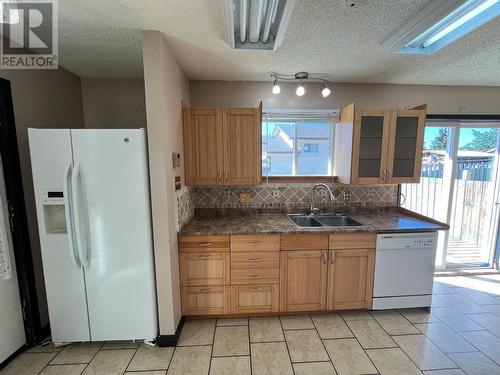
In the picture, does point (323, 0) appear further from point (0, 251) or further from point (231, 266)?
point (0, 251)

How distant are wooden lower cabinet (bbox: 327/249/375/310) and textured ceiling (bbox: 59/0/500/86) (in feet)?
6.10

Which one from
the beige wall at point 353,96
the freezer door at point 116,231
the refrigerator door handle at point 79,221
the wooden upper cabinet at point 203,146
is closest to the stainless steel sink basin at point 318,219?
the wooden upper cabinet at point 203,146

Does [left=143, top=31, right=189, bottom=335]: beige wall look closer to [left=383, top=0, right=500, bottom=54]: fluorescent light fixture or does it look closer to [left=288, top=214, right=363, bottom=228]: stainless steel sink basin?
[left=288, top=214, right=363, bottom=228]: stainless steel sink basin

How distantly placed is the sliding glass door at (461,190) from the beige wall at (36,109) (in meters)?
4.01

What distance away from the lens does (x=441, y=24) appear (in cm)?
153

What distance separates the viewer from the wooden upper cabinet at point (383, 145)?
7.84 ft

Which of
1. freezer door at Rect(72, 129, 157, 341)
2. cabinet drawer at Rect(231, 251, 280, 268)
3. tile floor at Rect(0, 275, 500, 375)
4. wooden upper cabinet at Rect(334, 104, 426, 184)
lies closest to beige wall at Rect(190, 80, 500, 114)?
wooden upper cabinet at Rect(334, 104, 426, 184)

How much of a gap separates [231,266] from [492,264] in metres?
3.78

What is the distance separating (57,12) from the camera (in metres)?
1.43

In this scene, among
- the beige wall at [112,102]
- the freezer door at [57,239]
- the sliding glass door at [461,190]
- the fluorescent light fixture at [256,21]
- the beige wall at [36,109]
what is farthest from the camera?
the sliding glass door at [461,190]

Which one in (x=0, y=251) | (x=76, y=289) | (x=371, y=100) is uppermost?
(x=371, y=100)

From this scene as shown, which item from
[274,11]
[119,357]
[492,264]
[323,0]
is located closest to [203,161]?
[274,11]

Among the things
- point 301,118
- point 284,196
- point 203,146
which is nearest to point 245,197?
point 284,196

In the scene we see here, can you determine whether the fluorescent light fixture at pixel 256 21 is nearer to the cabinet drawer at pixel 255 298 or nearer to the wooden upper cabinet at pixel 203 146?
the wooden upper cabinet at pixel 203 146
